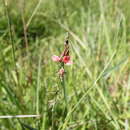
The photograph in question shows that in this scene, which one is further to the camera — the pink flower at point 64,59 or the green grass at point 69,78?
the green grass at point 69,78

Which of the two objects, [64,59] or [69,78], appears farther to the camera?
[69,78]

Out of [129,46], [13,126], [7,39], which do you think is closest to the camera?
[13,126]

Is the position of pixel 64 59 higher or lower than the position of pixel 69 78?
higher

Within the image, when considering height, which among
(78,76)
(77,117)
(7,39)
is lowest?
(77,117)

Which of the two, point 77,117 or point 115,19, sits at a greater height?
point 115,19

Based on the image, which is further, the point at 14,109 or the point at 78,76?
the point at 78,76

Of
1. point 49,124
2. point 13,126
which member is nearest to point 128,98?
point 49,124

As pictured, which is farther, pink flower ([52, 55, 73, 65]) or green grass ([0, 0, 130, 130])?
green grass ([0, 0, 130, 130])

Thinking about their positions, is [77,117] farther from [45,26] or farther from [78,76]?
[45,26]
